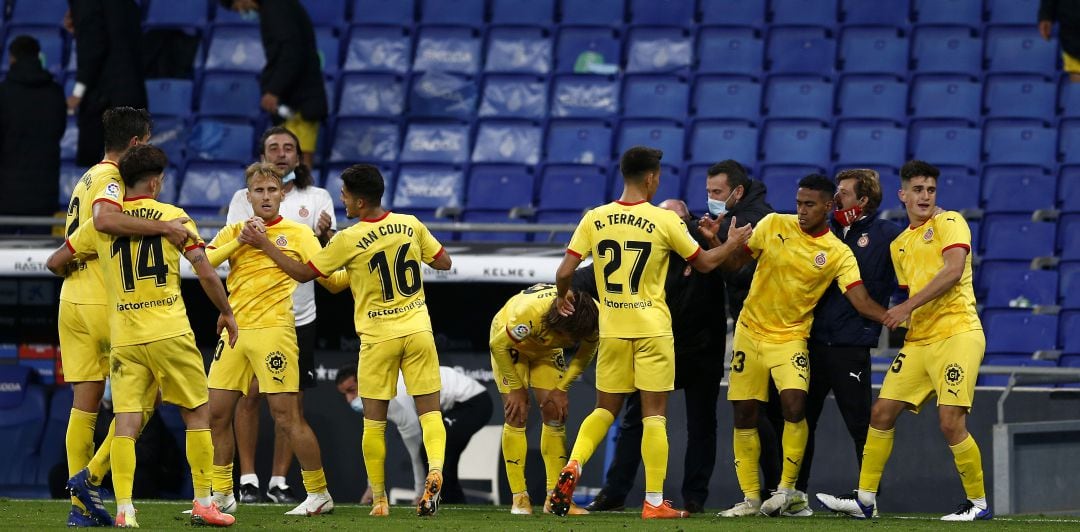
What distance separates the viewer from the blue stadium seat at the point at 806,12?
14445 millimetres

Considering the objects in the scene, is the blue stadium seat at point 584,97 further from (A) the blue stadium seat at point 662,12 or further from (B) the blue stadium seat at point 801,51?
(B) the blue stadium seat at point 801,51

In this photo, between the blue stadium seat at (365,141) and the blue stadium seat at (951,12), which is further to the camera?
the blue stadium seat at (951,12)

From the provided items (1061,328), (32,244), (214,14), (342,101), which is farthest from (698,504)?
(214,14)

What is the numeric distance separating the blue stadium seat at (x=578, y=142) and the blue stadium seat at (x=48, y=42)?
16.1 ft

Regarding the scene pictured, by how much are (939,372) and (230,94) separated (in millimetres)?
8113

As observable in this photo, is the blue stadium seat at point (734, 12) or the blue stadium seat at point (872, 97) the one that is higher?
the blue stadium seat at point (734, 12)

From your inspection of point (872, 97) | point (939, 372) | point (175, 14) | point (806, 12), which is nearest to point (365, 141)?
point (175, 14)

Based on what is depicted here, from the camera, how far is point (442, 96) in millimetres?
13922

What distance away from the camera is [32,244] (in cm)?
1114

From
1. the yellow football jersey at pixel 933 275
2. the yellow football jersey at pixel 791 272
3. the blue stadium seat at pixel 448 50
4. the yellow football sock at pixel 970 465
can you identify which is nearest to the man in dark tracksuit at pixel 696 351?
the yellow football jersey at pixel 791 272

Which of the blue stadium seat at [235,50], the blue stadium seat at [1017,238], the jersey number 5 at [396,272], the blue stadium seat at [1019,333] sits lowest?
the blue stadium seat at [1019,333]

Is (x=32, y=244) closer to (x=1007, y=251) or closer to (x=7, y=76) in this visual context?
(x=7, y=76)

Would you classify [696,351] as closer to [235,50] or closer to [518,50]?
[518,50]

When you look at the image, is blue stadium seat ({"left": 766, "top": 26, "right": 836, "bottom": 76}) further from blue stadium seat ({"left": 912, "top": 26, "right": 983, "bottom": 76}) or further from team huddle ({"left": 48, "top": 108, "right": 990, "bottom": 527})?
team huddle ({"left": 48, "top": 108, "right": 990, "bottom": 527})
